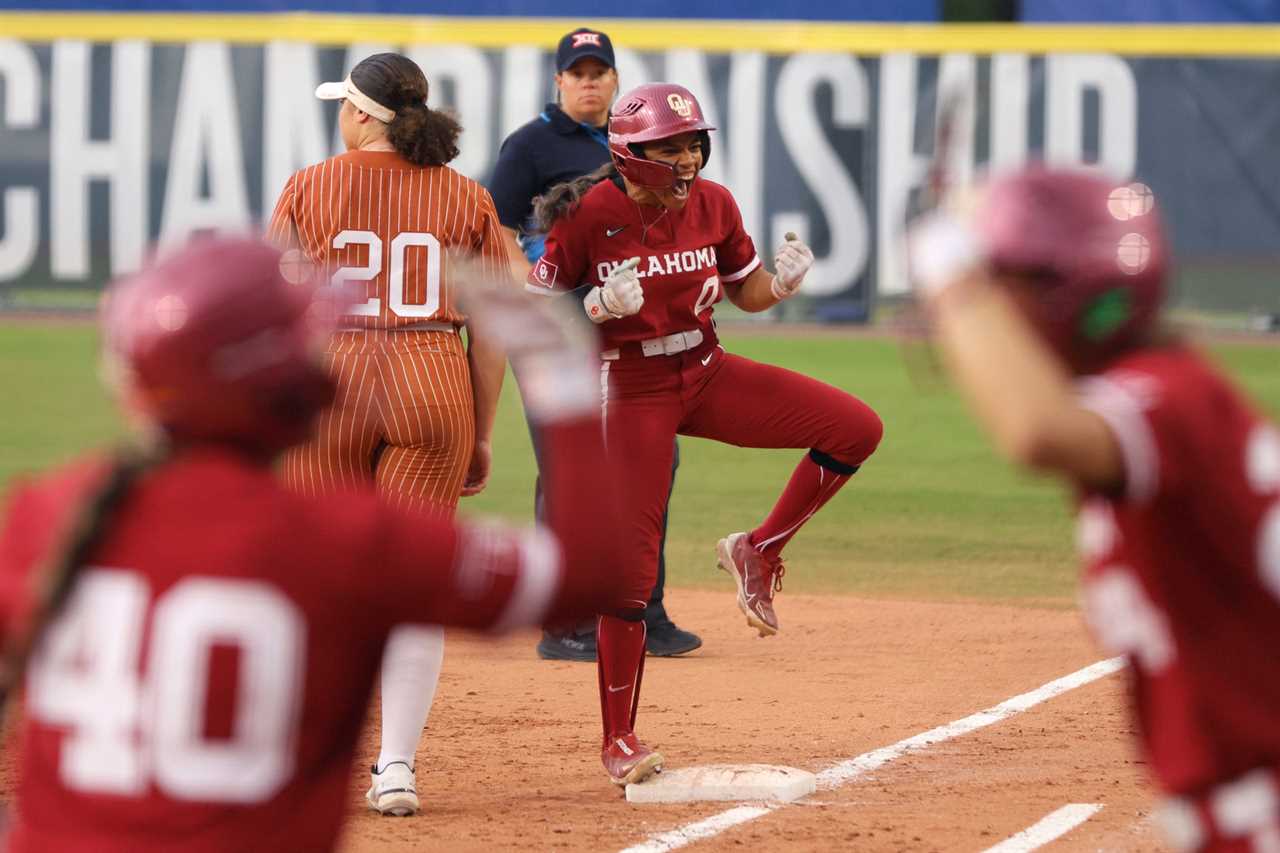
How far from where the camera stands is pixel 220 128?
54.0 ft

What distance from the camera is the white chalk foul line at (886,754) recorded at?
187 inches

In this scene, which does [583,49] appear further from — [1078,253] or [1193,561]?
[1193,561]

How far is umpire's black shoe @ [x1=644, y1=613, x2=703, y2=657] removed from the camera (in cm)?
723

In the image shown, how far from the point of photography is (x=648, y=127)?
534cm

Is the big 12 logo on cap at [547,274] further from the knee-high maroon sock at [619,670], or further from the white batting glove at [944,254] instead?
A: the white batting glove at [944,254]

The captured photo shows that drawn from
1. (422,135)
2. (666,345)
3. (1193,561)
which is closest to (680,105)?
(666,345)

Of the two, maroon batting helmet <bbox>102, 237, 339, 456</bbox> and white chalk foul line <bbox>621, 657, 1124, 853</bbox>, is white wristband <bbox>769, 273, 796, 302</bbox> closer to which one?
white chalk foul line <bbox>621, 657, 1124, 853</bbox>

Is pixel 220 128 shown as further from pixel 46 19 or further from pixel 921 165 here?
pixel 921 165

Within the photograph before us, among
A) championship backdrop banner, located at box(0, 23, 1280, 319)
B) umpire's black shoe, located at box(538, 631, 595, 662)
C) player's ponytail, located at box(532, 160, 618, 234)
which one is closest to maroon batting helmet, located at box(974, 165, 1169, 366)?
player's ponytail, located at box(532, 160, 618, 234)

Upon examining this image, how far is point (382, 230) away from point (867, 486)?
643 centimetres

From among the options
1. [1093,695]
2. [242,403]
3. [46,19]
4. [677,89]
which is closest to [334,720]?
[242,403]

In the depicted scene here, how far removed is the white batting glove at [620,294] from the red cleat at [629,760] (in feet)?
3.83

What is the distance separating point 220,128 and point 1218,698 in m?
15.2

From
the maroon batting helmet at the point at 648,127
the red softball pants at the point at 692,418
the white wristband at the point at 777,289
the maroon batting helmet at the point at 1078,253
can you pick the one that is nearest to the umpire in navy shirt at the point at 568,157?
the red softball pants at the point at 692,418
